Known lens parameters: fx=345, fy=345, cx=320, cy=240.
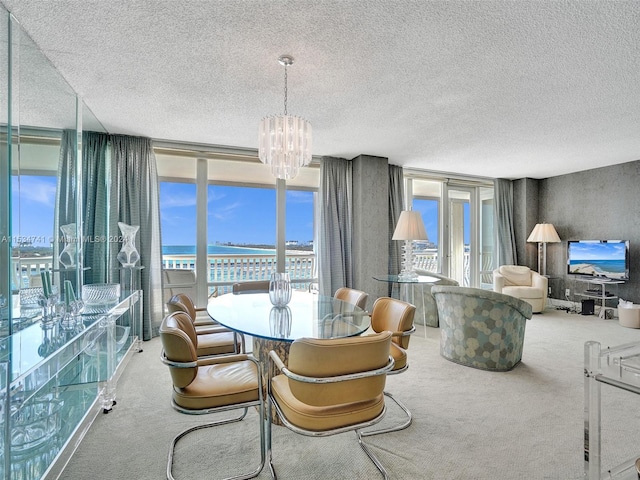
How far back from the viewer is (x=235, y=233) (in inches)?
214

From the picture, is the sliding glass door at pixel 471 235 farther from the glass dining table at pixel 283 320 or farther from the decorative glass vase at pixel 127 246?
the decorative glass vase at pixel 127 246

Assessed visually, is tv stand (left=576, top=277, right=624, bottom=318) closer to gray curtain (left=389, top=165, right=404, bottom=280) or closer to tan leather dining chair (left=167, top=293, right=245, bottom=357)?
gray curtain (left=389, top=165, right=404, bottom=280)

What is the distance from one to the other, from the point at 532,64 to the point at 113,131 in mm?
4131

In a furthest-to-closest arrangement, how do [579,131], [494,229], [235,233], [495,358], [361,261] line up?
[494,229] < [235,233] < [361,261] < [579,131] < [495,358]

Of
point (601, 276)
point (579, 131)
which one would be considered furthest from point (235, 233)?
point (601, 276)

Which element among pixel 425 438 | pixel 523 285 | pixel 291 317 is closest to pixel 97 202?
pixel 291 317

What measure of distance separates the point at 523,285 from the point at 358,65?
5.20 metres

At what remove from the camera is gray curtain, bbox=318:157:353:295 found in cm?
499

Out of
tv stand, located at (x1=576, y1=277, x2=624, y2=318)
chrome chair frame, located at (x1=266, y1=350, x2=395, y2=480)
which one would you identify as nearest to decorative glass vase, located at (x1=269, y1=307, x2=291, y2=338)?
chrome chair frame, located at (x1=266, y1=350, x2=395, y2=480)

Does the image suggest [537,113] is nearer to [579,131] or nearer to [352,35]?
[579,131]

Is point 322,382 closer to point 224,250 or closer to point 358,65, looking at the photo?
point 358,65

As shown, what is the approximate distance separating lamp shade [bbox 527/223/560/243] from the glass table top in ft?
16.8

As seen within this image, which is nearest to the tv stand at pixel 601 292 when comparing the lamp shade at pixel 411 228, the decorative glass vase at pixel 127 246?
the lamp shade at pixel 411 228

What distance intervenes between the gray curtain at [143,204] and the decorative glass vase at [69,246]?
1233 millimetres
